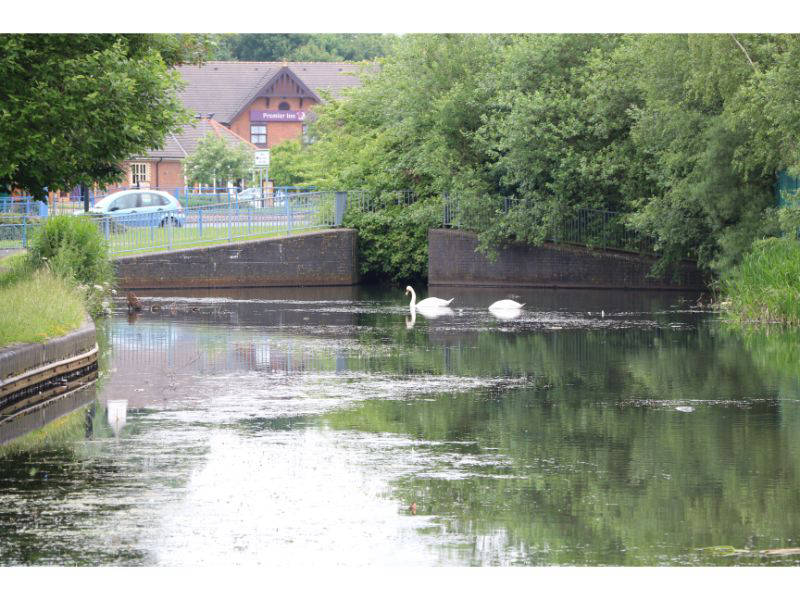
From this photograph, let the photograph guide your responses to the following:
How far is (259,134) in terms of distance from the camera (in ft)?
301

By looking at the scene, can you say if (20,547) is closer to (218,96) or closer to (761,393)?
(761,393)

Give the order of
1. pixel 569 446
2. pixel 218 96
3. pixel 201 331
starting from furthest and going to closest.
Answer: pixel 218 96 → pixel 201 331 → pixel 569 446

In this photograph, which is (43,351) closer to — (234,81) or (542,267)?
(542,267)

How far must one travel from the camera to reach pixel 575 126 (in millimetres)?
37844

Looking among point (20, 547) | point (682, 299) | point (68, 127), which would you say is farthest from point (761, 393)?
point (682, 299)

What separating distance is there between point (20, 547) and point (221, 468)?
3206mm

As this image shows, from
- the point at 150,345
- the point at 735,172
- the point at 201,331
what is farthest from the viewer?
the point at 735,172

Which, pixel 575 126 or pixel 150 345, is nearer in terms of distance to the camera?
pixel 150 345

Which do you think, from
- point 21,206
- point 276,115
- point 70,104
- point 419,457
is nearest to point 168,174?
point 276,115

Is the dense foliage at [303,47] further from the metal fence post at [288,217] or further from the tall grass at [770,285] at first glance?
the tall grass at [770,285]

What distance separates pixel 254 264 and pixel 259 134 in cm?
5062

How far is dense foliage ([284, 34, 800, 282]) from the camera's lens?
28.4 m

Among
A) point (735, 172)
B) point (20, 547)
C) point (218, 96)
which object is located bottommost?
point (20, 547)

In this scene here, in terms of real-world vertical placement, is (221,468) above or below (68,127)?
below
